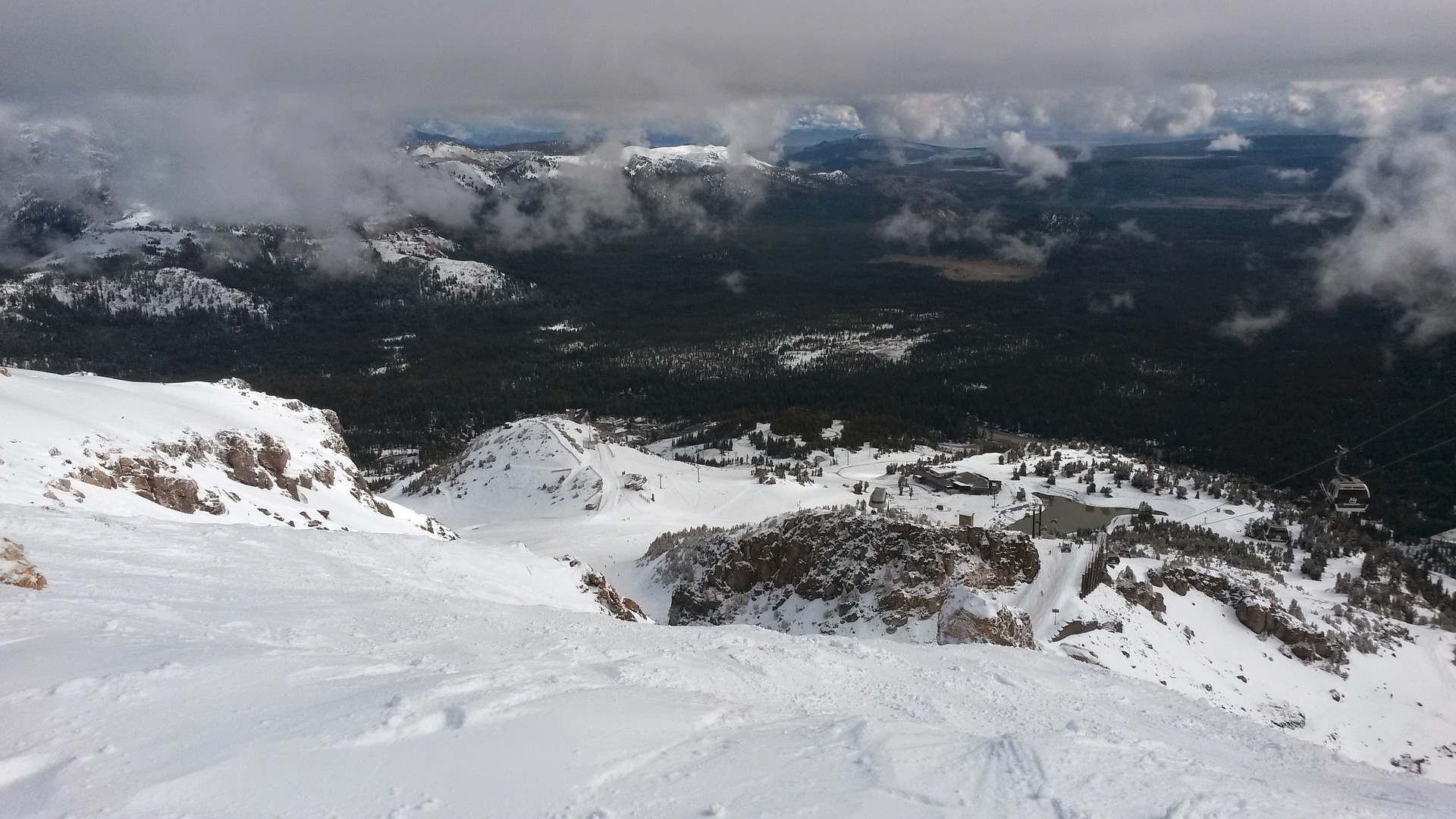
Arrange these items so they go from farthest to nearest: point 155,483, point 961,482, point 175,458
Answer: point 961,482
point 175,458
point 155,483

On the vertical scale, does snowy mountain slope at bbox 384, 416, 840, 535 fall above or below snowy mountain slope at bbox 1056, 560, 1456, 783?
below

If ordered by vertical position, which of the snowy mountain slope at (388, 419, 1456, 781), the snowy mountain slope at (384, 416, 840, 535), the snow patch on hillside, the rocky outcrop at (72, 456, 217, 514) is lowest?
the snow patch on hillside

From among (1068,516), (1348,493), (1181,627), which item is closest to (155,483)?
(1181,627)

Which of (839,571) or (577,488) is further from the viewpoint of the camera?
(577,488)

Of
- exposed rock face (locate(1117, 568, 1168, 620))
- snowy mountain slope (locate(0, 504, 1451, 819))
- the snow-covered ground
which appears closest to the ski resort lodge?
exposed rock face (locate(1117, 568, 1168, 620))

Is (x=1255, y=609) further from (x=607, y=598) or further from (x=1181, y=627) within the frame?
(x=607, y=598)

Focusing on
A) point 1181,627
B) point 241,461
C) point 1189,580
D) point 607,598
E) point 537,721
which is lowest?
point 1181,627

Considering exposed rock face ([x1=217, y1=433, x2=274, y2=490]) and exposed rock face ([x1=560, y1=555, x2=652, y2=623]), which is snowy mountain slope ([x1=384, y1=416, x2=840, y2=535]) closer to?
exposed rock face ([x1=217, y1=433, x2=274, y2=490])
